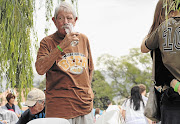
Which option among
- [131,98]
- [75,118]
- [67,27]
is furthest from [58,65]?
[131,98]

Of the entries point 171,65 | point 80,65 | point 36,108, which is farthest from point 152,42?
point 36,108

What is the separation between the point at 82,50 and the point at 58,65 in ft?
0.90

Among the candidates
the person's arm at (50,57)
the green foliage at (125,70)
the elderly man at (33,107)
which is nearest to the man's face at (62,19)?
the person's arm at (50,57)

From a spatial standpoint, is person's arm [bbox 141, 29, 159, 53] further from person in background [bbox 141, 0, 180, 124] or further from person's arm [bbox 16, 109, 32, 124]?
person's arm [bbox 16, 109, 32, 124]

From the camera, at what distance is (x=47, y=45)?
7.78 ft

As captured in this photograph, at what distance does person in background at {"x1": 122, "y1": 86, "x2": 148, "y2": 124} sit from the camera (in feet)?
17.8

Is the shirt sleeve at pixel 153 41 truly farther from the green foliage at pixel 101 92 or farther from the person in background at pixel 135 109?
the green foliage at pixel 101 92

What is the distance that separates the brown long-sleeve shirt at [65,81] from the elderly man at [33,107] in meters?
1.53

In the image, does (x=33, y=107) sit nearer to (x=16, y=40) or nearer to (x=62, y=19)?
(x=16, y=40)

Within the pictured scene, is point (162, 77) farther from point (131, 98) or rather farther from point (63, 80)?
point (131, 98)

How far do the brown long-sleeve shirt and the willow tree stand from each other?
712 millimetres

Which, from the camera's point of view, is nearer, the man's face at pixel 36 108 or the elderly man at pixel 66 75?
the elderly man at pixel 66 75

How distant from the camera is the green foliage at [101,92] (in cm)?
4409

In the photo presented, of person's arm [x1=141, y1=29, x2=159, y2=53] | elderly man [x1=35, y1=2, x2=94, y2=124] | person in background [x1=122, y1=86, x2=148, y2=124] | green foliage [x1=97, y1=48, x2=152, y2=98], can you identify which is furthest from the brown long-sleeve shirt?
green foliage [x1=97, y1=48, x2=152, y2=98]
